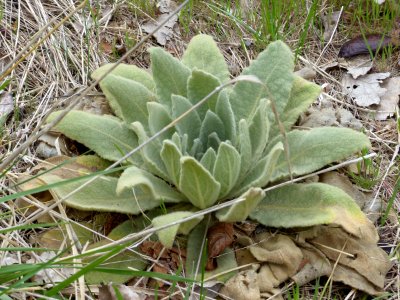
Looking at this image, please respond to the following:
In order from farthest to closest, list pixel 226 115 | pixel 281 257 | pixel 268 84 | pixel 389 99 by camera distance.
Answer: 1. pixel 389 99
2. pixel 268 84
3. pixel 226 115
4. pixel 281 257

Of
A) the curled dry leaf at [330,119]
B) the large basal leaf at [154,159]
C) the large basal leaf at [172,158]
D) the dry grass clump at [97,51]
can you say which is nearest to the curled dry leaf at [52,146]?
the dry grass clump at [97,51]

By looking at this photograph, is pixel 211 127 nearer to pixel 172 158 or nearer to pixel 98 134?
pixel 172 158

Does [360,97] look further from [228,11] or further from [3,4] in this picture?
[3,4]

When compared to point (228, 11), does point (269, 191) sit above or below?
below

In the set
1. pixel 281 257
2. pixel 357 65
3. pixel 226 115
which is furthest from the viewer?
pixel 357 65

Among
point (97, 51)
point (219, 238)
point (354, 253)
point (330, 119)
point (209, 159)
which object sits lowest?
point (354, 253)

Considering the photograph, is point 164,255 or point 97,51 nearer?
point 164,255

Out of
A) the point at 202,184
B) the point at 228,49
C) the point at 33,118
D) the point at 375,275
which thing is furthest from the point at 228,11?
the point at 375,275

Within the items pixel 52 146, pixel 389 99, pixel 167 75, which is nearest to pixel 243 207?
pixel 167 75
